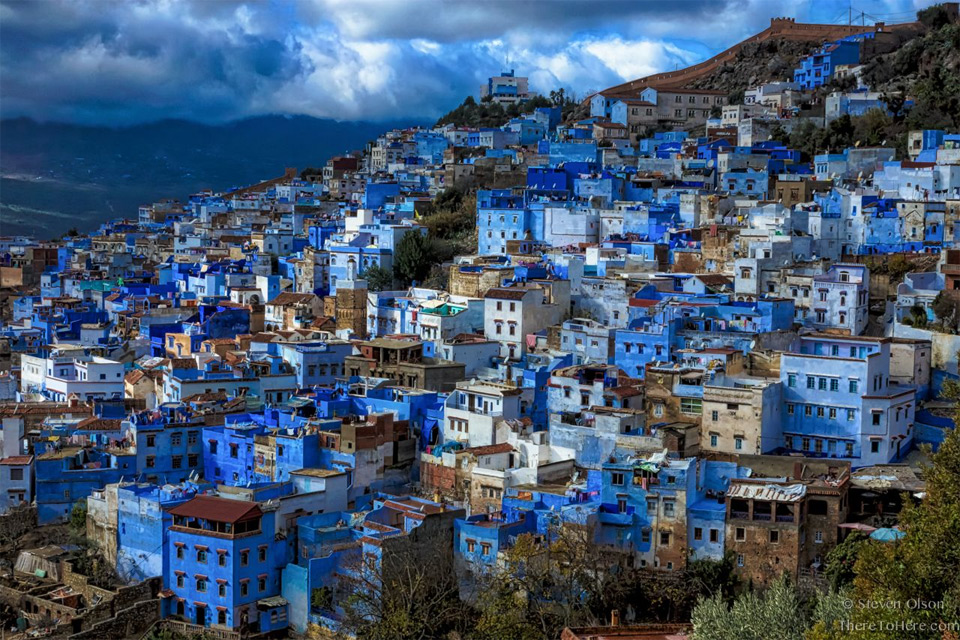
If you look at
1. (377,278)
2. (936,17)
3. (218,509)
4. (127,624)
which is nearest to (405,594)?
(218,509)

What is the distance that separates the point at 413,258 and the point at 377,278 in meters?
1.15

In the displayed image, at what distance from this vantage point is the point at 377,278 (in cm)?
3419

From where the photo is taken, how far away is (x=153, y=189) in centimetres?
7600

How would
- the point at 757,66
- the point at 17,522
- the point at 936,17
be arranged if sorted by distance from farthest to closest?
the point at 757,66
the point at 936,17
the point at 17,522

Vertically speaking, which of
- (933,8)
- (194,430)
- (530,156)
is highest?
(933,8)

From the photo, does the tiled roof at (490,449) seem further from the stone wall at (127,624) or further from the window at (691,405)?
the stone wall at (127,624)

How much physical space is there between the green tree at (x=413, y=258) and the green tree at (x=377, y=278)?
0.44m

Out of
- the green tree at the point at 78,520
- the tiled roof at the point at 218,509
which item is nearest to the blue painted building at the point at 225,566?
the tiled roof at the point at 218,509

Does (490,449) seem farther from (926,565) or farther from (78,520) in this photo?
(926,565)

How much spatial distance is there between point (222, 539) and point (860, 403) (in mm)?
10620

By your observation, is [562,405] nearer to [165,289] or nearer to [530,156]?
[165,289]

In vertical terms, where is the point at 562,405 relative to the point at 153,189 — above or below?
below

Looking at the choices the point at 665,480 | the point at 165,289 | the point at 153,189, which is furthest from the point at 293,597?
the point at 153,189

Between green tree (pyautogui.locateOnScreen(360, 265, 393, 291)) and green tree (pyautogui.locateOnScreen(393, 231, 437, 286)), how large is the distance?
1.43 ft
